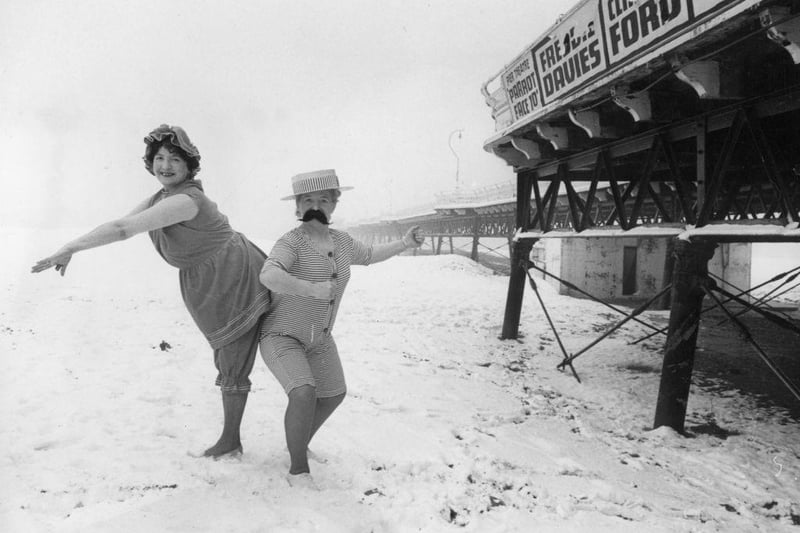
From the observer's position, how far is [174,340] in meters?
6.81

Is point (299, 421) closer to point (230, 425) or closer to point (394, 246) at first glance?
point (230, 425)

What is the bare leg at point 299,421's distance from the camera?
2633 millimetres

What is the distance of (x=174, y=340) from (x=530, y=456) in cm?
536

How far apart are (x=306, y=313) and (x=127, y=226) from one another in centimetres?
106

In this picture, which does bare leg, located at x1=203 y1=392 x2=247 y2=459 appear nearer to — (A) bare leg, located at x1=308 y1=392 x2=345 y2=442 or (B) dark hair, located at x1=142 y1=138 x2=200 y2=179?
(A) bare leg, located at x1=308 y1=392 x2=345 y2=442

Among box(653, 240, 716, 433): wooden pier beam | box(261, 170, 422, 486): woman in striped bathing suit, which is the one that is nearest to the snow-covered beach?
box(653, 240, 716, 433): wooden pier beam

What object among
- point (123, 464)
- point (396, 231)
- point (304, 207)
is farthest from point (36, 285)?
point (396, 231)

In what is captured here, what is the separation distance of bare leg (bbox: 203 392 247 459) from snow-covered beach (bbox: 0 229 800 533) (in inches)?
3.6

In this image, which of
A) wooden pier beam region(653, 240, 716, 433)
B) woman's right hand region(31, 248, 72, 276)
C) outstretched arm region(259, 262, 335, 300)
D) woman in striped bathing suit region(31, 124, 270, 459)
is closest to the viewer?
woman's right hand region(31, 248, 72, 276)

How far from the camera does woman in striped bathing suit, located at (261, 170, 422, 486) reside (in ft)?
8.64

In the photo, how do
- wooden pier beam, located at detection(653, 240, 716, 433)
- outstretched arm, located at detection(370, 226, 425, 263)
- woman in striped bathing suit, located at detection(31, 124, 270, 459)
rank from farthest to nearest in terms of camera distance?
wooden pier beam, located at detection(653, 240, 716, 433) → outstretched arm, located at detection(370, 226, 425, 263) → woman in striped bathing suit, located at detection(31, 124, 270, 459)

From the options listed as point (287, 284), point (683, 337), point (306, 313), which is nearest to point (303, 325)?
point (306, 313)

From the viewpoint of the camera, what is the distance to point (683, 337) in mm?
4605

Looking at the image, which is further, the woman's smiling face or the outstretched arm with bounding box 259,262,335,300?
the woman's smiling face
